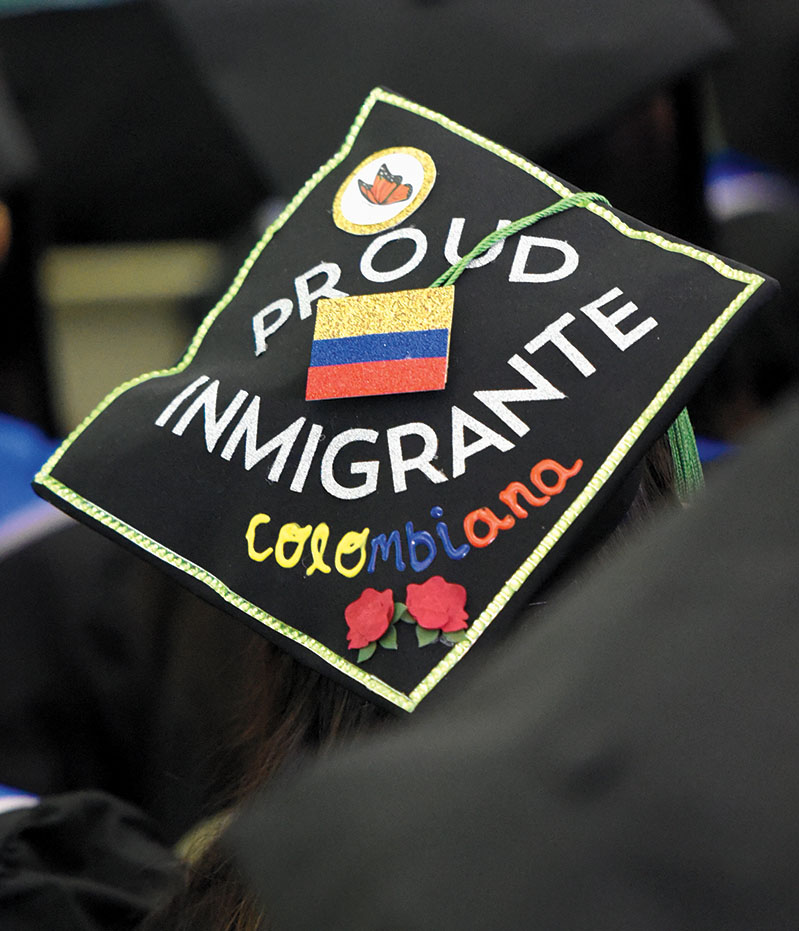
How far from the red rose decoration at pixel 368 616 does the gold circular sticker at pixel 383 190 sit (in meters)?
0.35

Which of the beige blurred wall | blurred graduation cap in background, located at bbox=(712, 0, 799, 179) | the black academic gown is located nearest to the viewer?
the black academic gown

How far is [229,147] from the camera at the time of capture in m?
3.54

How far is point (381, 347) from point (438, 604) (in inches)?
8.9

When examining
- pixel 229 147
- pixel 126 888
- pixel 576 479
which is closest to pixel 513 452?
pixel 576 479

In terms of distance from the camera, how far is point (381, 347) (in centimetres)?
99

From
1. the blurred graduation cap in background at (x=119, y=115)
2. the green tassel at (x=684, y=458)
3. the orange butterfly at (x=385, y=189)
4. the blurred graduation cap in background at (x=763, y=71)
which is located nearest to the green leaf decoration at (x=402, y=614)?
the green tassel at (x=684, y=458)

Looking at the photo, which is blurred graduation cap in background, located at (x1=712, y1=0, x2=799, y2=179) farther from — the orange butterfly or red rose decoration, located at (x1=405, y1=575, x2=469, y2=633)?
red rose decoration, located at (x1=405, y1=575, x2=469, y2=633)

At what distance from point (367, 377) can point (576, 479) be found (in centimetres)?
20

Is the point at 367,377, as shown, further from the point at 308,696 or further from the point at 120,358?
the point at 120,358

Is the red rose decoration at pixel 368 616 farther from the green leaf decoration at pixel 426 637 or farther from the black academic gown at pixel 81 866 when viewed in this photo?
the black academic gown at pixel 81 866

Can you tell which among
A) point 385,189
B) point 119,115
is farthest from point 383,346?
point 119,115

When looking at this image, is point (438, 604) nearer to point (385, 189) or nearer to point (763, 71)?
point (385, 189)

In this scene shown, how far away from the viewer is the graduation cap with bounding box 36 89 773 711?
0.91 metres

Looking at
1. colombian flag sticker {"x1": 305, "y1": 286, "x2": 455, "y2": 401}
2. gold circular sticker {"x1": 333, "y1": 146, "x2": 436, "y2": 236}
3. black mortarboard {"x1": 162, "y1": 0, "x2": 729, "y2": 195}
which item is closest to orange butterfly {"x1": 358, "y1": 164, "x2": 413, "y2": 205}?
gold circular sticker {"x1": 333, "y1": 146, "x2": 436, "y2": 236}
